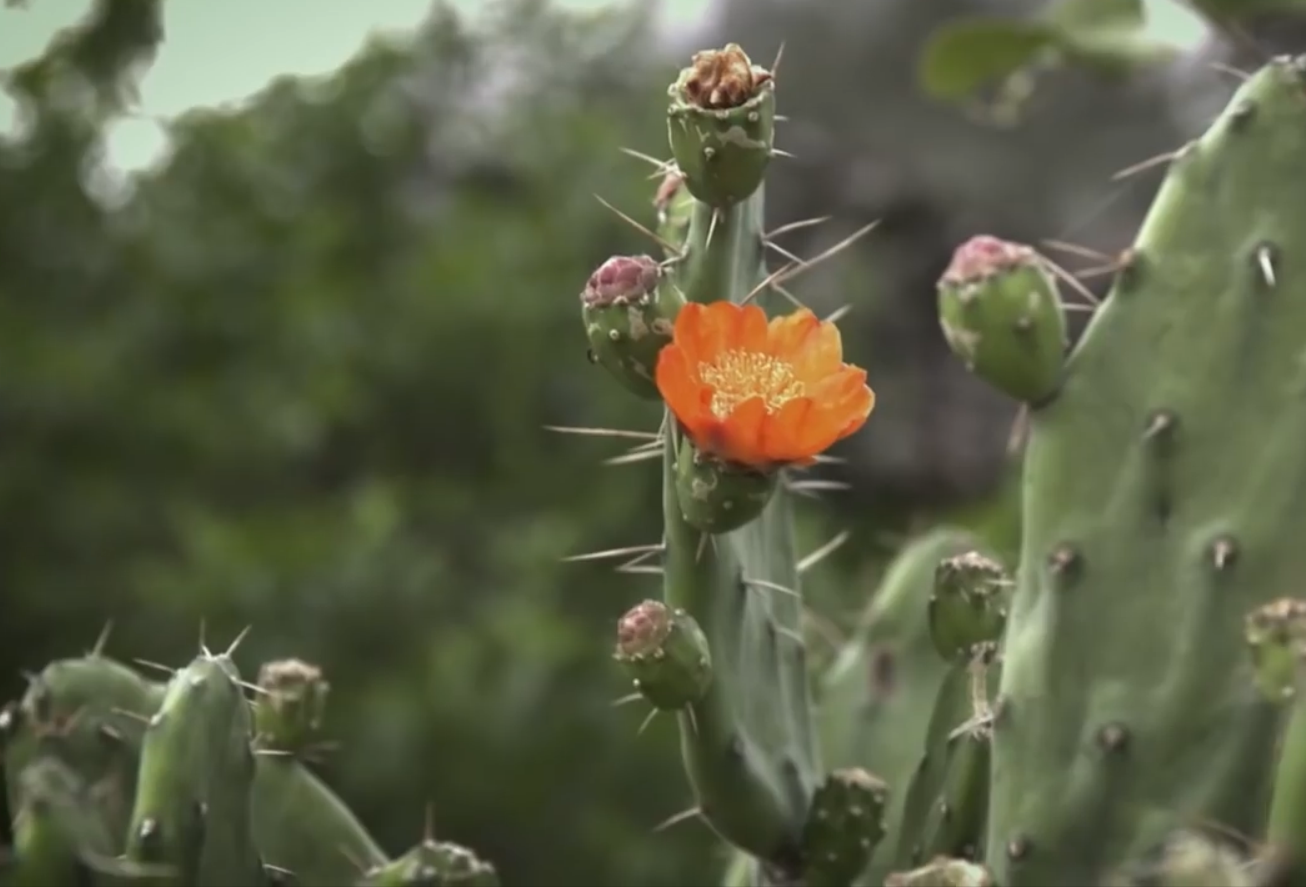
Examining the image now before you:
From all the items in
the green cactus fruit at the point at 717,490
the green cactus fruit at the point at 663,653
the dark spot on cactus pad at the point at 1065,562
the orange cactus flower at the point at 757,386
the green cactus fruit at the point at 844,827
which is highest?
the orange cactus flower at the point at 757,386

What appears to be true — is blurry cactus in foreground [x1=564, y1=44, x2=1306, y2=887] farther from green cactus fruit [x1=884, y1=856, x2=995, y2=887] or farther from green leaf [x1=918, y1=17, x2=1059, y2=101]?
green leaf [x1=918, y1=17, x2=1059, y2=101]

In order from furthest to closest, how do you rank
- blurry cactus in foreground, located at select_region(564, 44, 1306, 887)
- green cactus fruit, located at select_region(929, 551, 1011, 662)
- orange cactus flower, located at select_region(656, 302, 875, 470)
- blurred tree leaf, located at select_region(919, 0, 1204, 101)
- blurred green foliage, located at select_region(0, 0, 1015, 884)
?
blurred green foliage, located at select_region(0, 0, 1015, 884) → blurred tree leaf, located at select_region(919, 0, 1204, 101) → green cactus fruit, located at select_region(929, 551, 1011, 662) → blurry cactus in foreground, located at select_region(564, 44, 1306, 887) → orange cactus flower, located at select_region(656, 302, 875, 470)

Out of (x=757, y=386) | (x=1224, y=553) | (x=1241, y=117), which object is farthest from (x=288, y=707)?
(x=1241, y=117)

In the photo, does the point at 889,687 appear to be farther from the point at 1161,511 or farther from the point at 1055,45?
the point at 1055,45

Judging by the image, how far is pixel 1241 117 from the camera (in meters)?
0.99

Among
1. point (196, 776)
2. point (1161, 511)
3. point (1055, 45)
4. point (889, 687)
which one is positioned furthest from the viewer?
point (1055, 45)

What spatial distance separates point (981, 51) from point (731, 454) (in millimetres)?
1293

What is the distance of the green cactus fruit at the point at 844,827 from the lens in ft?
3.21

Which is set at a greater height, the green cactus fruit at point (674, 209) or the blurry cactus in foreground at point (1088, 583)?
the green cactus fruit at point (674, 209)

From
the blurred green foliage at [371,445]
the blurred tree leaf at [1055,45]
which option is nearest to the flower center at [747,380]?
the blurred tree leaf at [1055,45]

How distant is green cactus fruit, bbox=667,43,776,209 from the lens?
2.50 feet

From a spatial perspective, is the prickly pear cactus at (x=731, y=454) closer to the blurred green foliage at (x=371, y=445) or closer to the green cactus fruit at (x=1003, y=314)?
the green cactus fruit at (x=1003, y=314)

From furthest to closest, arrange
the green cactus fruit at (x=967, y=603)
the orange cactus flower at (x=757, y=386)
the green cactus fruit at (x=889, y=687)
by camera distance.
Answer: the green cactus fruit at (x=889, y=687), the green cactus fruit at (x=967, y=603), the orange cactus flower at (x=757, y=386)

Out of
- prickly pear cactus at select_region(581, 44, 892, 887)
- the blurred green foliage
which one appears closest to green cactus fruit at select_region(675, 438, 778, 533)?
prickly pear cactus at select_region(581, 44, 892, 887)
